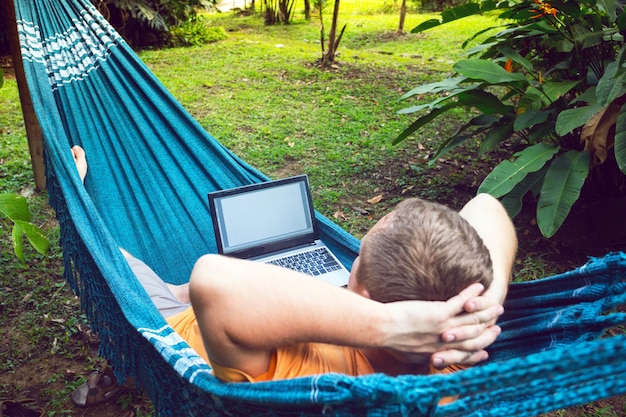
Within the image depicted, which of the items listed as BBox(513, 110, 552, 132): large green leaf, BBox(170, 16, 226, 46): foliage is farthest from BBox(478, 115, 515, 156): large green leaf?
BBox(170, 16, 226, 46): foliage

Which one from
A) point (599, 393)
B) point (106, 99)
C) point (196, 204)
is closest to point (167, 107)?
point (106, 99)

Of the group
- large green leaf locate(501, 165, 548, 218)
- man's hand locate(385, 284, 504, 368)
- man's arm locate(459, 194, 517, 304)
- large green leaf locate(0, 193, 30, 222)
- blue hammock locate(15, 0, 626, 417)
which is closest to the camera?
blue hammock locate(15, 0, 626, 417)

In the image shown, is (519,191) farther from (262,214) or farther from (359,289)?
(359,289)

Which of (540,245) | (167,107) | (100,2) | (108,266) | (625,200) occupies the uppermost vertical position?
(100,2)

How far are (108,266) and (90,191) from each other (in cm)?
66

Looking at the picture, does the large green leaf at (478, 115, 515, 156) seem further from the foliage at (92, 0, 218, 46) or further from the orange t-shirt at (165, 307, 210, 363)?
the foliage at (92, 0, 218, 46)

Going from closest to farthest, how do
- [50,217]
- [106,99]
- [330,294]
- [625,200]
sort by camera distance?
[330,294], [106,99], [625,200], [50,217]

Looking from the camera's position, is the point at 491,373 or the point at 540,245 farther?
the point at 540,245

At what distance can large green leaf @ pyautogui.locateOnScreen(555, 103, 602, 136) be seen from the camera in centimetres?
212

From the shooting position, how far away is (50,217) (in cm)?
268

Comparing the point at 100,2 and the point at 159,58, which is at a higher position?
the point at 100,2

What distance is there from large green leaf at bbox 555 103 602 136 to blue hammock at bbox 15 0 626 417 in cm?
97

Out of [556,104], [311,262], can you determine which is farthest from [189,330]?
[556,104]

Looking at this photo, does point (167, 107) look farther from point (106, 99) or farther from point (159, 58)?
point (159, 58)
